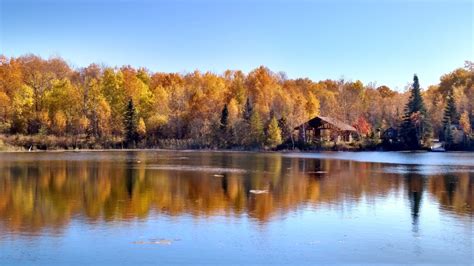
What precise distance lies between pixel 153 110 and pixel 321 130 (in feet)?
83.6

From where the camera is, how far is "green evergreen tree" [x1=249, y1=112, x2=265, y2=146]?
6725 cm

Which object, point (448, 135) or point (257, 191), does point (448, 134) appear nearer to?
point (448, 135)

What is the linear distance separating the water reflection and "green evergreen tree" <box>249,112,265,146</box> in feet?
114

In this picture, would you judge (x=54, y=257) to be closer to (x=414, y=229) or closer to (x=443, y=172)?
(x=414, y=229)

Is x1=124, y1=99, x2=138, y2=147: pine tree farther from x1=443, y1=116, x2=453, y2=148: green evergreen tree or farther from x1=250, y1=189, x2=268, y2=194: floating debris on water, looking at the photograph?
x1=250, y1=189, x2=268, y2=194: floating debris on water

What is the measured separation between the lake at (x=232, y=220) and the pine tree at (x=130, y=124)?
43.0 m

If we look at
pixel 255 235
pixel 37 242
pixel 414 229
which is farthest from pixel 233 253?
pixel 414 229

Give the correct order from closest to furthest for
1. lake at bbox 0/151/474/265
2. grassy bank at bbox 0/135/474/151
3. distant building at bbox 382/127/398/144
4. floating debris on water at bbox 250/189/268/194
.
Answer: lake at bbox 0/151/474/265, floating debris on water at bbox 250/189/268/194, grassy bank at bbox 0/135/474/151, distant building at bbox 382/127/398/144

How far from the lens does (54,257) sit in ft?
36.9

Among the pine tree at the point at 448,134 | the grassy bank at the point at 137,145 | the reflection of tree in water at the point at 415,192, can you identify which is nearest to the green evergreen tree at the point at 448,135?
the pine tree at the point at 448,134

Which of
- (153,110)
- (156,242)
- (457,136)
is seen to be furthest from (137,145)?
(156,242)

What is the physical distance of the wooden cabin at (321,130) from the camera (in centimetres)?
6938

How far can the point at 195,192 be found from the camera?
71.3 ft

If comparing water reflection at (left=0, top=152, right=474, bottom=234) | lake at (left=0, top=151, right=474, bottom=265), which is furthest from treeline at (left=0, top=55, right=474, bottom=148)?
lake at (left=0, top=151, right=474, bottom=265)
